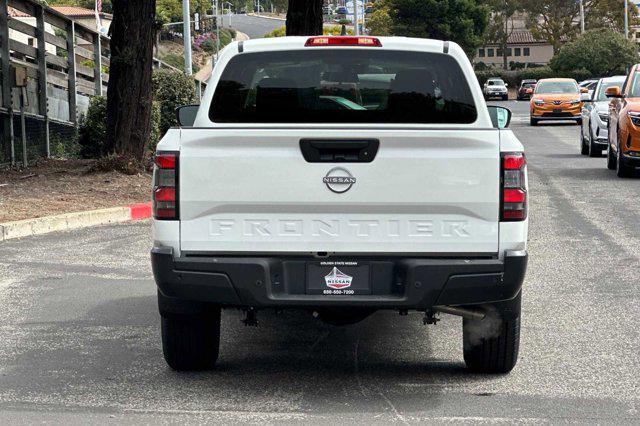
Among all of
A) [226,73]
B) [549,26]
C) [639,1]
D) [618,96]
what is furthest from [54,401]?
[639,1]

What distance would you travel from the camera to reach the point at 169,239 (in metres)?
6.26

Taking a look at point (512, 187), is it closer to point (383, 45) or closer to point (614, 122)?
point (383, 45)

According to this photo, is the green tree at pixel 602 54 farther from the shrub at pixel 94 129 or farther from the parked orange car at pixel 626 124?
the shrub at pixel 94 129

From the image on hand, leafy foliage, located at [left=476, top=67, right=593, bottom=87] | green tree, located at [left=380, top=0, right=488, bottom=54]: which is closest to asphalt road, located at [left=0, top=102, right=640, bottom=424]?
green tree, located at [left=380, top=0, right=488, bottom=54]

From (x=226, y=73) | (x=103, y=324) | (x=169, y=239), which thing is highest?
(x=226, y=73)

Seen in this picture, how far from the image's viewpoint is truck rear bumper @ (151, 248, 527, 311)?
20.2ft

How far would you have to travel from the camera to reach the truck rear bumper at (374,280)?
6156 millimetres

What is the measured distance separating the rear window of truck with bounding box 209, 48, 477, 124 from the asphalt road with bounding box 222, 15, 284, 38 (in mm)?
142554

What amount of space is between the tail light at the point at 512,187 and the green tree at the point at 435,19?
88.7 meters

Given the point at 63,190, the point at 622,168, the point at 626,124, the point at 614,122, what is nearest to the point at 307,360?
the point at 63,190

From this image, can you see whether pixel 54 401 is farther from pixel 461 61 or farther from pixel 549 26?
pixel 549 26

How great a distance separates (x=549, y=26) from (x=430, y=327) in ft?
366

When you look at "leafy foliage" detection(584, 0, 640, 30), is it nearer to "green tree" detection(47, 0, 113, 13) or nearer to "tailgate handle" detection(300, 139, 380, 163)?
"green tree" detection(47, 0, 113, 13)

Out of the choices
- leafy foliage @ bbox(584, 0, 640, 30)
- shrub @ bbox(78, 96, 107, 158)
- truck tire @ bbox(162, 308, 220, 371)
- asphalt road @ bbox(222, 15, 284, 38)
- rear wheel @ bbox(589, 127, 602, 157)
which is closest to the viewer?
truck tire @ bbox(162, 308, 220, 371)
